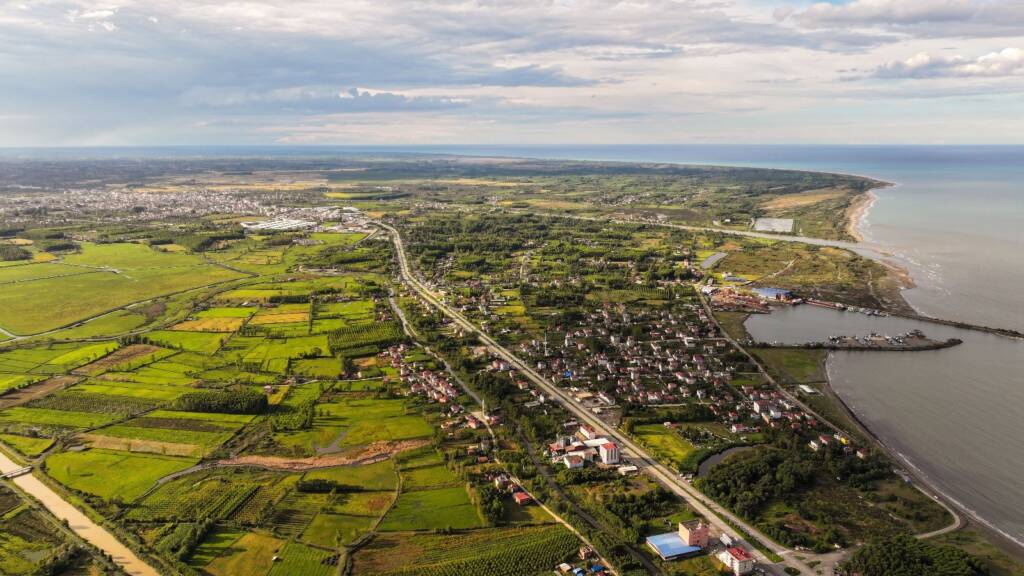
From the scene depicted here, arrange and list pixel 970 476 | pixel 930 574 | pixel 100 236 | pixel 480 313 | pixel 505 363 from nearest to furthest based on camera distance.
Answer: pixel 930 574, pixel 970 476, pixel 505 363, pixel 480 313, pixel 100 236

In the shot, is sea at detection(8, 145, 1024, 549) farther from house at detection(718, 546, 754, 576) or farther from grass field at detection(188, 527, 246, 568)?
grass field at detection(188, 527, 246, 568)

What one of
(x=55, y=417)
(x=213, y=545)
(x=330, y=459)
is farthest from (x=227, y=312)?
(x=213, y=545)

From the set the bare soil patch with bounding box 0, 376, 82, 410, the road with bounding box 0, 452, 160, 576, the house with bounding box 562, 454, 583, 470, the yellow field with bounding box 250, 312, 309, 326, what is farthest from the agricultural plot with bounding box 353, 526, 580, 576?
the yellow field with bounding box 250, 312, 309, 326

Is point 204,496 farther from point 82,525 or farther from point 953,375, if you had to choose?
point 953,375

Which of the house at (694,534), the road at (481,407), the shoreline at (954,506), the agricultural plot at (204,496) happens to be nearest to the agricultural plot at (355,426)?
the agricultural plot at (204,496)

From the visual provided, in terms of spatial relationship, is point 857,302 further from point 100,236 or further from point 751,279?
point 100,236

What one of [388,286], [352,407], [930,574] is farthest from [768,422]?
[388,286]
